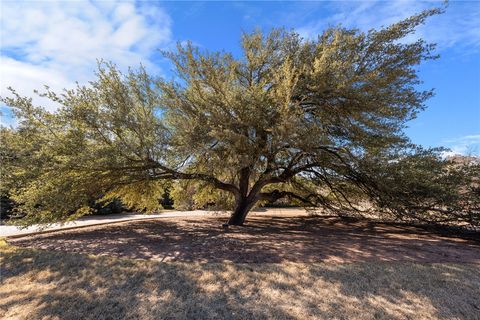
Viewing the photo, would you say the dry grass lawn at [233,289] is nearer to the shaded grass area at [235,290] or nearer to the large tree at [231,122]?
the shaded grass area at [235,290]

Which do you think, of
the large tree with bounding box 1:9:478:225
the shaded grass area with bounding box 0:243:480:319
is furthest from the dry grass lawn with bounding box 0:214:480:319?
the large tree with bounding box 1:9:478:225

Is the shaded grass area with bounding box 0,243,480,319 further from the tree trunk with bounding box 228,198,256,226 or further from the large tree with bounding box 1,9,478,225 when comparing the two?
the tree trunk with bounding box 228,198,256,226

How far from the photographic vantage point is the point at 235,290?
183 inches

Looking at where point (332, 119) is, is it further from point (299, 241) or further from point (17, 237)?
point (17, 237)

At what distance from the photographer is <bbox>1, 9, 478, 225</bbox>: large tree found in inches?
309

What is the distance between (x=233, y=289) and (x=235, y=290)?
42 millimetres

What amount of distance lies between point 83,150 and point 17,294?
3.99 meters

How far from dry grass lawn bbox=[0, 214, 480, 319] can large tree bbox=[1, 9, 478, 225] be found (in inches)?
109

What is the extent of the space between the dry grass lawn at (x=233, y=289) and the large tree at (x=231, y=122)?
276cm

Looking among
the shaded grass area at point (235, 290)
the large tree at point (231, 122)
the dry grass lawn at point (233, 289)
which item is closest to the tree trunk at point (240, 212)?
the large tree at point (231, 122)

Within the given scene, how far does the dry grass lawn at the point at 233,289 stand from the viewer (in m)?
4.15

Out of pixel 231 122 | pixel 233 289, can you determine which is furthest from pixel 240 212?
pixel 233 289

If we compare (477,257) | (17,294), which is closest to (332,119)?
(477,257)

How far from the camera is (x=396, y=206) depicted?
8.70 m
